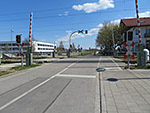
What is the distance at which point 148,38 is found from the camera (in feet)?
124

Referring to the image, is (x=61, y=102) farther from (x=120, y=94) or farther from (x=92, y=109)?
(x=120, y=94)

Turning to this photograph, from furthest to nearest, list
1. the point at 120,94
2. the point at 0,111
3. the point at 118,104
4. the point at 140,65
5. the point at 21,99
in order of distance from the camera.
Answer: the point at 140,65 → the point at 120,94 → the point at 21,99 → the point at 118,104 → the point at 0,111

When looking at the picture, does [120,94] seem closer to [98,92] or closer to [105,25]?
[98,92]

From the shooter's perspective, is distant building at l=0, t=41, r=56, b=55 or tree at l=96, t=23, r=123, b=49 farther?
distant building at l=0, t=41, r=56, b=55

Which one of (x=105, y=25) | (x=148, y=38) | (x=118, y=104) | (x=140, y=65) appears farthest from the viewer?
(x=105, y=25)

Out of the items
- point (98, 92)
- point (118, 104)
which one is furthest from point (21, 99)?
point (118, 104)

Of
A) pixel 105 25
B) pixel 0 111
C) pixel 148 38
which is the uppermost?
pixel 105 25

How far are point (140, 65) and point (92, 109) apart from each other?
8.73 meters

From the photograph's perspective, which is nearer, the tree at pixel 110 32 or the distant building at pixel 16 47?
the tree at pixel 110 32

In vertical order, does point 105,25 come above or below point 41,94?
above

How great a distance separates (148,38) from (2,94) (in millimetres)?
43068

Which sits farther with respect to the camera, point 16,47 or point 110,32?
point 16,47

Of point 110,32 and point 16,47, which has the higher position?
point 110,32

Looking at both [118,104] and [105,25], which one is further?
[105,25]
